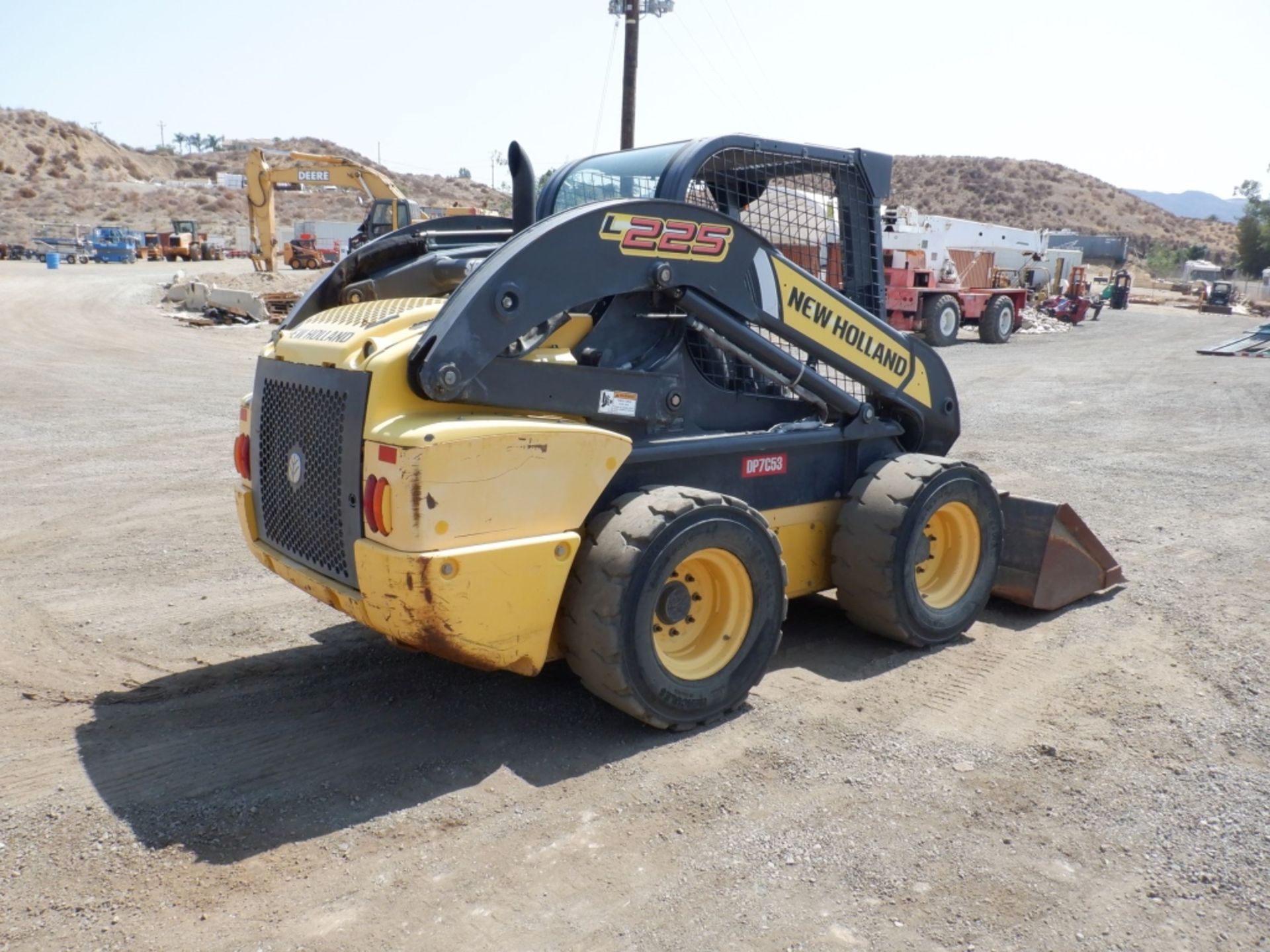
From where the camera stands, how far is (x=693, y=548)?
413cm

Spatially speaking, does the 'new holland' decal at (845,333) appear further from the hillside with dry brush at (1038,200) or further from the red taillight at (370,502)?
the hillside with dry brush at (1038,200)

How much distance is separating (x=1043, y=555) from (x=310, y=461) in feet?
13.2

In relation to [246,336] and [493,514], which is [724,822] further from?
[246,336]

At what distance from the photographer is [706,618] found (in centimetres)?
452

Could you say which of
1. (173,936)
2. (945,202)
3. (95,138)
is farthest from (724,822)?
(95,138)

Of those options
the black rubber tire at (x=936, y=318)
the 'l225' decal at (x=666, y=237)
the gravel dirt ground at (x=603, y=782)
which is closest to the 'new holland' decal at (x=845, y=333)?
the 'l225' decal at (x=666, y=237)

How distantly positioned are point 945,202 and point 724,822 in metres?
94.8

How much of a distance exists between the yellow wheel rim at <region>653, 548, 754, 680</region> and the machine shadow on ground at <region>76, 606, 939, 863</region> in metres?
0.34

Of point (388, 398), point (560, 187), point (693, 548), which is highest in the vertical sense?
point (560, 187)

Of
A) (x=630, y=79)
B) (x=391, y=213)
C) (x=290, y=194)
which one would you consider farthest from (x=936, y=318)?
(x=290, y=194)

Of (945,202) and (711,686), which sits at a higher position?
(945,202)

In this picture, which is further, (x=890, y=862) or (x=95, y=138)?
(x=95, y=138)

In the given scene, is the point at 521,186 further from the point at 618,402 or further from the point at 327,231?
the point at 327,231

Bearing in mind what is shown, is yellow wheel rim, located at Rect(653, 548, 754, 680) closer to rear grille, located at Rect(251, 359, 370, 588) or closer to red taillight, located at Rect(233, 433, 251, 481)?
rear grille, located at Rect(251, 359, 370, 588)
